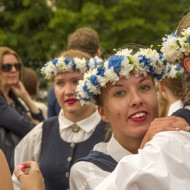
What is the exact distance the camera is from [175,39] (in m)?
3.13

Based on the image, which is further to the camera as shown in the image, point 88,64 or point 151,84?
point 88,64

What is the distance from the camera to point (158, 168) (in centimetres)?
261

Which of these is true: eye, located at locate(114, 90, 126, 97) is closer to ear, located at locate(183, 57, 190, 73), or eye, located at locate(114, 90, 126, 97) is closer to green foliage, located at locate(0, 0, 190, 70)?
ear, located at locate(183, 57, 190, 73)

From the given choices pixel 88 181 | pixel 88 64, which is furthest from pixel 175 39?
pixel 88 64

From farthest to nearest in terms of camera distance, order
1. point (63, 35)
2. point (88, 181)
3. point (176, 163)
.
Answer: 1. point (63, 35)
2. point (88, 181)
3. point (176, 163)

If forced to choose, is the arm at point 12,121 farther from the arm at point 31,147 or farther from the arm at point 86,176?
the arm at point 86,176

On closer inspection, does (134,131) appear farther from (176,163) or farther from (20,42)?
(20,42)

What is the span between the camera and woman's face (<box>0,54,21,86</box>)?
668cm

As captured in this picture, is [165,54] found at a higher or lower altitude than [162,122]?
higher

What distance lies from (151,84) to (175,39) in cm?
79

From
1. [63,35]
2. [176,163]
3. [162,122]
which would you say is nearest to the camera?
[176,163]

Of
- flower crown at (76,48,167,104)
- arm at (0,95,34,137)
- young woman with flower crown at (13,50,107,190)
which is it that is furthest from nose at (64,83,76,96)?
flower crown at (76,48,167,104)

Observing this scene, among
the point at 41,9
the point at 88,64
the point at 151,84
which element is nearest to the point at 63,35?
the point at 41,9

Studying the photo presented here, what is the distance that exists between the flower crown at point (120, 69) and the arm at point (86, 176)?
50 cm
